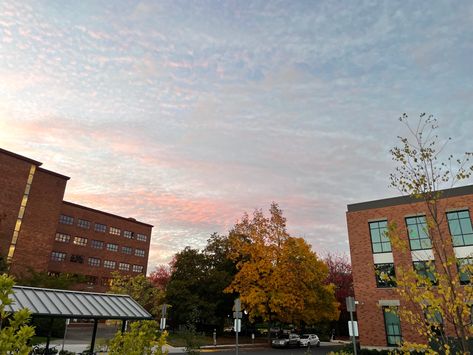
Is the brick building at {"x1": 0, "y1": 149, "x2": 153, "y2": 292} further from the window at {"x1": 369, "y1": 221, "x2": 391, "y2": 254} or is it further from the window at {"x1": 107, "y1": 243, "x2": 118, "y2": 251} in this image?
the window at {"x1": 369, "y1": 221, "x2": 391, "y2": 254}

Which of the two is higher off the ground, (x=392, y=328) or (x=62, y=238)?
(x=62, y=238)

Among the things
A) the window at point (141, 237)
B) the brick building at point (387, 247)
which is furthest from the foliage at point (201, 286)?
the window at point (141, 237)

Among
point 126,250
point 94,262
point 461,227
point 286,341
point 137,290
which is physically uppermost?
point 126,250

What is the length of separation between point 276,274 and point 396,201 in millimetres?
12776

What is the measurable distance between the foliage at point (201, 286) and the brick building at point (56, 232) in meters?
21.5

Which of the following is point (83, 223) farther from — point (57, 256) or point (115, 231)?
point (57, 256)

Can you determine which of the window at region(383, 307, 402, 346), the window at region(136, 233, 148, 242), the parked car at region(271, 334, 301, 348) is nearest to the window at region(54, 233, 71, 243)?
the window at region(136, 233, 148, 242)

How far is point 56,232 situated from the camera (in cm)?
6425

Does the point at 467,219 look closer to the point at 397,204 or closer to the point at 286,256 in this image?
the point at 397,204

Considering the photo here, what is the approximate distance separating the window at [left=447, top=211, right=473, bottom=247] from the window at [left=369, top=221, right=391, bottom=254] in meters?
4.90

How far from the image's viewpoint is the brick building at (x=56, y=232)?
178ft

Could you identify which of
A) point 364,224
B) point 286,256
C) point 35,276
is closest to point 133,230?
point 35,276

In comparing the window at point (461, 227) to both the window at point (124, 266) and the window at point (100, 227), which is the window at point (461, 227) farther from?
the window at point (124, 266)

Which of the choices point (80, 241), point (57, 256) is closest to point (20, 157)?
point (57, 256)
